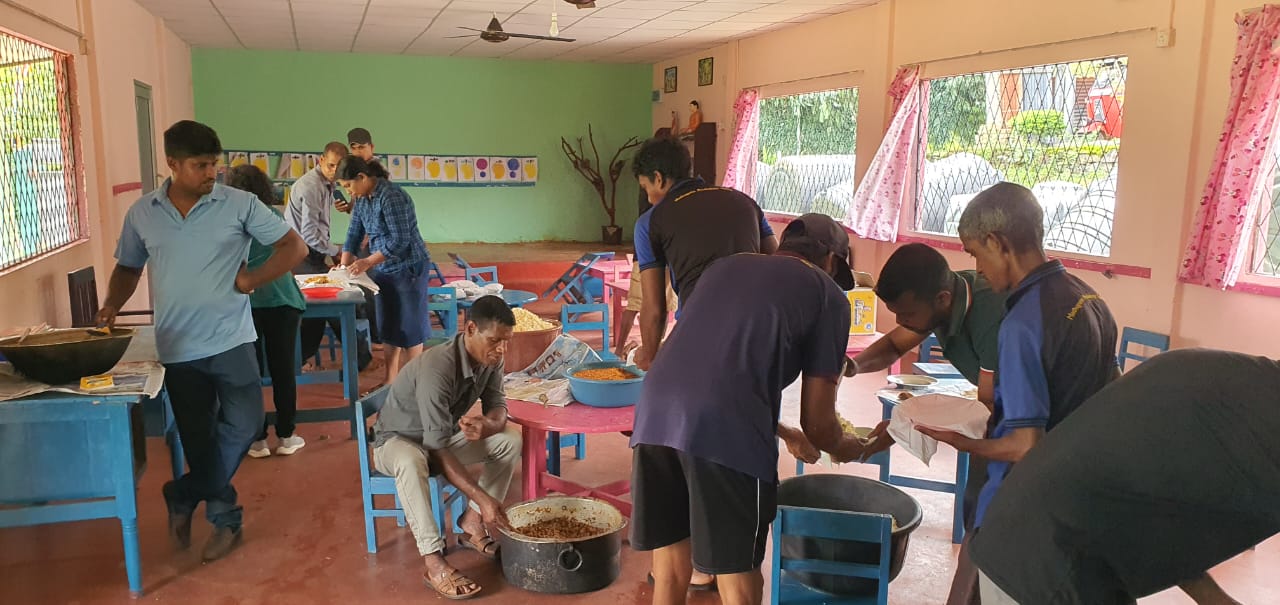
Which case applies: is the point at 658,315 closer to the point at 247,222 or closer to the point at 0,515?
the point at 247,222

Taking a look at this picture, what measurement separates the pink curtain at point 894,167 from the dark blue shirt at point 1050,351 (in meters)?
5.12

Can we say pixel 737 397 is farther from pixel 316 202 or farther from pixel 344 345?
pixel 316 202

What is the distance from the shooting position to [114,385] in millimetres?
2717

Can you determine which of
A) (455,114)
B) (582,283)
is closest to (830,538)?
(582,283)

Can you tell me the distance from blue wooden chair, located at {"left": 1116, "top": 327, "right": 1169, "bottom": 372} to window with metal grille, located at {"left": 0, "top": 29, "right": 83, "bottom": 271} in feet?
18.1

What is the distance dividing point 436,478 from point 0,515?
1363mm

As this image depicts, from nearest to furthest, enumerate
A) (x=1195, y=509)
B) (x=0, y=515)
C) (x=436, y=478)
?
1. (x=1195, y=509)
2. (x=0, y=515)
3. (x=436, y=478)

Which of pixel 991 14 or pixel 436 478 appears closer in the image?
pixel 436 478

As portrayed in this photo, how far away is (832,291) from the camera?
6.27ft

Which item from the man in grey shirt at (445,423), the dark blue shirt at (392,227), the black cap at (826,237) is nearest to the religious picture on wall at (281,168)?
the dark blue shirt at (392,227)

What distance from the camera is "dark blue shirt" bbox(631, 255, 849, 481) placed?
1.87m

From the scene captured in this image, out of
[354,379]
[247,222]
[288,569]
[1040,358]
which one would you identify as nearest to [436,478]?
[288,569]

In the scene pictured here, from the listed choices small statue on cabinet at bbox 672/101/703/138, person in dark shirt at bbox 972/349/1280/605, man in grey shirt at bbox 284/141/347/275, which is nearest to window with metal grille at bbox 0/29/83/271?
man in grey shirt at bbox 284/141/347/275

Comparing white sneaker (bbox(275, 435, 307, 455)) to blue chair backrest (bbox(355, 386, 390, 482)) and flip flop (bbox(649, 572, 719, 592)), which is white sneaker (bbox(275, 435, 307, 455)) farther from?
flip flop (bbox(649, 572, 719, 592))
